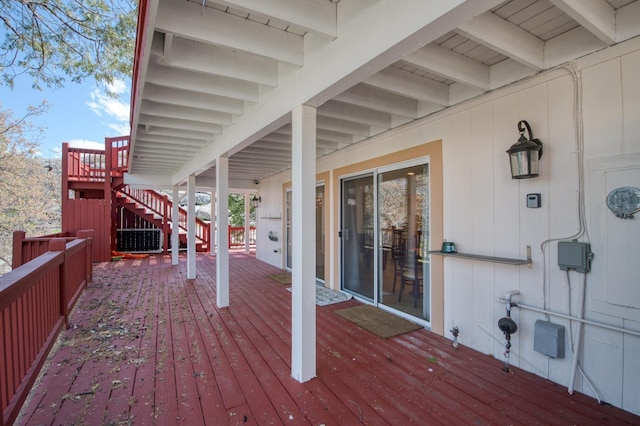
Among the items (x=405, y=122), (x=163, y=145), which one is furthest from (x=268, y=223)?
(x=405, y=122)

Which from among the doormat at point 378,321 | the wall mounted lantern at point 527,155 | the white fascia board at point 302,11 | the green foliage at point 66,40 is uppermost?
the green foliage at point 66,40

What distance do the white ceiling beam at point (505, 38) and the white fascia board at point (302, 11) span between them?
77cm

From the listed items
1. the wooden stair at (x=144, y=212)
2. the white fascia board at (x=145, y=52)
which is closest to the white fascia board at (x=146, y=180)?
the wooden stair at (x=144, y=212)

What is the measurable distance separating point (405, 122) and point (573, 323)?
8.17 feet

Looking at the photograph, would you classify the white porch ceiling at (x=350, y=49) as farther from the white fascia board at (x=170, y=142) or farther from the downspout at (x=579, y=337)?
the downspout at (x=579, y=337)

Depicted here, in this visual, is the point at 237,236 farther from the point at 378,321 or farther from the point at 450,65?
the point at 450,65

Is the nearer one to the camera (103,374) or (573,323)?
(573,323)

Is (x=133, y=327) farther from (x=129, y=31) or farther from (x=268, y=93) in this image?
(x=129, y=31)

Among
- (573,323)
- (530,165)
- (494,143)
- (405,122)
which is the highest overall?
(405,122)

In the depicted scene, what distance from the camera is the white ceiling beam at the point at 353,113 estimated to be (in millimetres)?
3158

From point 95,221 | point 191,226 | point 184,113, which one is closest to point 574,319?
point 184,113

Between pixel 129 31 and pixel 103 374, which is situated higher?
pixel 129 31

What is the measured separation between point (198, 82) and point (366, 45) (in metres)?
1.73

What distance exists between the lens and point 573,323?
7.13 feet
